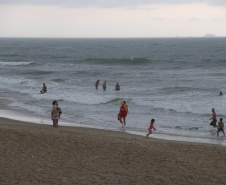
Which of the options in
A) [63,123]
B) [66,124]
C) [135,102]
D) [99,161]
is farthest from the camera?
[135,102]

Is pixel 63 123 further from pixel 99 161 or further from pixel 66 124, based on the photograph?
pixel 99 161

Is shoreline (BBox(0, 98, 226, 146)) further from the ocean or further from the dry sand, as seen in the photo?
the dry sand

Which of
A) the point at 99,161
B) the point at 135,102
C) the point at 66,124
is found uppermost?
the point at 135,102

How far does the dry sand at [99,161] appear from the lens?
26.8 feet

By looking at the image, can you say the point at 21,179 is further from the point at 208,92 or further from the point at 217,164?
the point at 208,92

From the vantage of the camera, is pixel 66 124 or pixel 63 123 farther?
pixel 63 123

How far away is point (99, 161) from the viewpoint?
9438mm

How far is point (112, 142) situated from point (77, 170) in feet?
9.18

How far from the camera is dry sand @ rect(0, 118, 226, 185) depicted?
8.16 metres

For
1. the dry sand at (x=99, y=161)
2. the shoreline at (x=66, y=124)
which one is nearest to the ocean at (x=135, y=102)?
the shoreline at (x=66, y=124)

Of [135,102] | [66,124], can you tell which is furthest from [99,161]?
[135,102]

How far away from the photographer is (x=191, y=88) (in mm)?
28953

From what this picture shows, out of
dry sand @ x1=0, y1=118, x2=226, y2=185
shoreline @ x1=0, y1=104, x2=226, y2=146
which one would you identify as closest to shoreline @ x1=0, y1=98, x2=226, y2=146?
shoreline @ x1=0, y1=104, x2=226, y2=146

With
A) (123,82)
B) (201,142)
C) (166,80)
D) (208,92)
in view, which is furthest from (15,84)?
(201,142)
